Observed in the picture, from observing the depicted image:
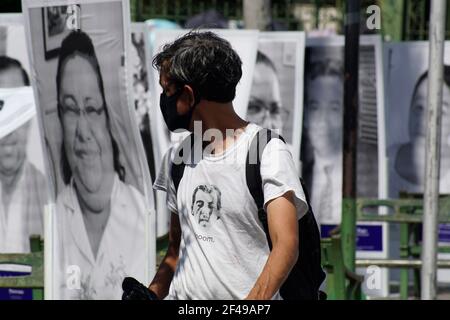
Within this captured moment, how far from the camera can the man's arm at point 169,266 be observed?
12.9 ft

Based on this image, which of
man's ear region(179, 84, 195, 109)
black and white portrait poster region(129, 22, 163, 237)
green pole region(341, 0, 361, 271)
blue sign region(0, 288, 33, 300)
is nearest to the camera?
man's ear region(179, 84, 195, 109)

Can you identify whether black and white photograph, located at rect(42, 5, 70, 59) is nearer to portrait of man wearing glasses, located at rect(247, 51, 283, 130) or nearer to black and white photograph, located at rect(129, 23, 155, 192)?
black and white photograph, located at rect(129, 23, 155, 192)

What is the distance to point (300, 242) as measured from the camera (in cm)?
371

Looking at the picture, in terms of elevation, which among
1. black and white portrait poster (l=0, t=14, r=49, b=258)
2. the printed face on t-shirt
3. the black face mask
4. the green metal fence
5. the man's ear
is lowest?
black and white portrait poster (l=0, t=14, r=49, b=258)

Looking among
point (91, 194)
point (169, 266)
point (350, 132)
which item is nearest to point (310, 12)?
point (350, 132)

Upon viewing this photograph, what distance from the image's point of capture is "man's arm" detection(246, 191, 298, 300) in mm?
3533

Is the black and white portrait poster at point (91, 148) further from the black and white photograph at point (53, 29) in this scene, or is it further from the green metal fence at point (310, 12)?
the green metal fence at point (310, 12)

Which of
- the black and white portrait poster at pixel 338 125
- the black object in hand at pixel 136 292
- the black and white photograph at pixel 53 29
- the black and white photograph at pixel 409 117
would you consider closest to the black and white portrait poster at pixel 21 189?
the black and white photograph at pixel 53 29

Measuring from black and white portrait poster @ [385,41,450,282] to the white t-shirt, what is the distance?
5.83 m

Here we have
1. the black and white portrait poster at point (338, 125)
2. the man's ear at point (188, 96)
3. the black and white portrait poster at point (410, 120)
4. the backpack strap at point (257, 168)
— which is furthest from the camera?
the black and white portrait poster at point (410, 120)

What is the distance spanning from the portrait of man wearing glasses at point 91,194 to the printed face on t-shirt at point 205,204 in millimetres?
2352

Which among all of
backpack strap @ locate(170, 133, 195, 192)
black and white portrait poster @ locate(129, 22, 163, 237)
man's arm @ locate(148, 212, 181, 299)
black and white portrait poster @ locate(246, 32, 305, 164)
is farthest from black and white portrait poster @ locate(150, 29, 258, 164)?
backpack strap @ locate(170, 133, 195, 192)
